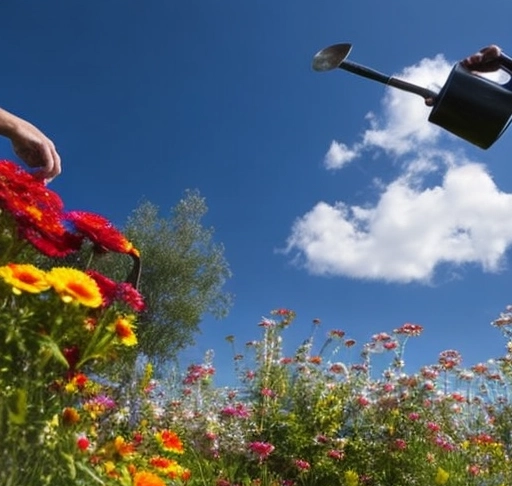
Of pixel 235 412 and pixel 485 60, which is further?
pixel 235 412

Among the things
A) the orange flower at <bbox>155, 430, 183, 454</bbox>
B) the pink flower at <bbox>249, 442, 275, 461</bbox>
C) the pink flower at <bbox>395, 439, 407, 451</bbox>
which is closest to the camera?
the orange flower at <bbox>155, 430, 183, 454</bbox>

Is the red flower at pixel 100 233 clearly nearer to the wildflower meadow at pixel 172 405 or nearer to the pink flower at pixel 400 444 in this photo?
the wildflower meadow at pixel 172 405

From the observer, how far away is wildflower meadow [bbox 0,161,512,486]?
1.35m

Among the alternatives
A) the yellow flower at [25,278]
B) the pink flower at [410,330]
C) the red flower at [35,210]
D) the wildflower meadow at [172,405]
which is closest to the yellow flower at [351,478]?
the wildflower meadow at [172,405]

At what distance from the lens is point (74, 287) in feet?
4.47

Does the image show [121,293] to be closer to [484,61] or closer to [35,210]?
[35,210]

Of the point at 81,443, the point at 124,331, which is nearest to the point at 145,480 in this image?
the point at 81,443

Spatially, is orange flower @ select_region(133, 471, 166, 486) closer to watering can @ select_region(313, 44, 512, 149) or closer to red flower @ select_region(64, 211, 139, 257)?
red flower @ select_region(64, 211, 139, 257)

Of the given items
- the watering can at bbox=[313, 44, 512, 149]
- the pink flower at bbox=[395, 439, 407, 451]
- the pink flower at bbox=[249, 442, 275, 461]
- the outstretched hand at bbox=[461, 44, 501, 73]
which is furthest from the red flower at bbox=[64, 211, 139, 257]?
the pink flower at bbox=[395, 439, 407, 451]

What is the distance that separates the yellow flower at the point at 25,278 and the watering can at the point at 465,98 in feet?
5.06

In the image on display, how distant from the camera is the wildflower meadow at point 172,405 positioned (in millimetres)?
1351

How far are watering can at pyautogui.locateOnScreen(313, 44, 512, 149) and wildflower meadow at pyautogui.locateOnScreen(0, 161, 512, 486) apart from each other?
104 cm

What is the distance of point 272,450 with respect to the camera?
4.12 metres

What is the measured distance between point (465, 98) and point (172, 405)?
308cm
